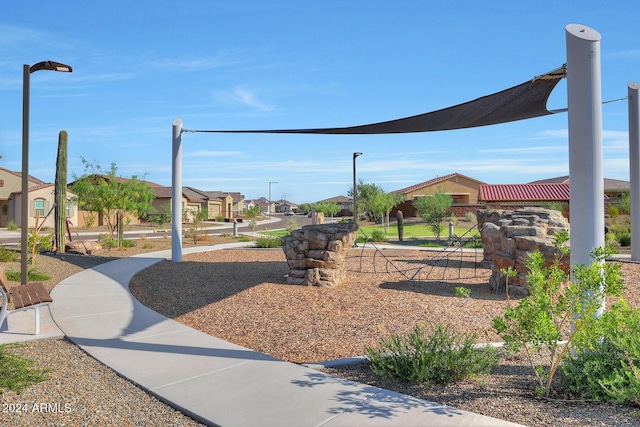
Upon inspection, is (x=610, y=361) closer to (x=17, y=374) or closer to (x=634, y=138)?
(x=17, y=374)

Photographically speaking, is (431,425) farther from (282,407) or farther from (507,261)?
(507,261)

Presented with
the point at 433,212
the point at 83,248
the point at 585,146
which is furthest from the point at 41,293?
the point at 433,212

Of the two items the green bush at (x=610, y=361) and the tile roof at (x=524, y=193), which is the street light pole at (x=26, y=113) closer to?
the green bush at (x=610, y=361)

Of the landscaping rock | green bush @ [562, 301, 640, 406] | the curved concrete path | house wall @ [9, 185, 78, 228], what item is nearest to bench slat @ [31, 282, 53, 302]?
the curved concrete path

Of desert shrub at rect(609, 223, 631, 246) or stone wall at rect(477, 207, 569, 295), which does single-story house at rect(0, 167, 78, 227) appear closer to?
desert shrub at rect(609, 223, 631, 246)

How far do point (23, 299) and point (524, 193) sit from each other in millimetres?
36755

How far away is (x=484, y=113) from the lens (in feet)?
24.3

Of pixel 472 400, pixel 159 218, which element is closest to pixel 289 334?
pixel 472 400

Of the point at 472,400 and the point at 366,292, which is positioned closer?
the point at 472,400

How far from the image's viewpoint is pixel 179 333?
5.99 metres

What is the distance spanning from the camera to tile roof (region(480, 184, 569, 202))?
1431 inches

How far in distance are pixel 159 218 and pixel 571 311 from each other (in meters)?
34.8

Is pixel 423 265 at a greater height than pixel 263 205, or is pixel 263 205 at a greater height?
pixel 263 205

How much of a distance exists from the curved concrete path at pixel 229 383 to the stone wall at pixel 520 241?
5.22 m
